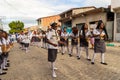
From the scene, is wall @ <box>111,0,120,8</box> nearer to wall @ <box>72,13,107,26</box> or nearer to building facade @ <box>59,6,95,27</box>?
wall @ <box>72,13,107,26</box>

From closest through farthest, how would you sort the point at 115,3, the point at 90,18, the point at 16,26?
the point at 115,3 → the point at 90,18 → the point at 16,26

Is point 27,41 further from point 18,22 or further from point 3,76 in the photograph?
point 18,22

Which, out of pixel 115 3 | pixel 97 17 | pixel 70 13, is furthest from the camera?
pixel 70 13

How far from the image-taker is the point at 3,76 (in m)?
8.57

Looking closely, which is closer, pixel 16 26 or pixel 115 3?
pixel 115 3

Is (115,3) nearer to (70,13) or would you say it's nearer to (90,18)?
(90,18)

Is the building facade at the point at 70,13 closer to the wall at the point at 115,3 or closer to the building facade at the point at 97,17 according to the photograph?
the building facade at the point at 97,17

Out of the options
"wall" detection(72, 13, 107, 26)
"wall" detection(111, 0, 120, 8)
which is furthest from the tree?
"wall" detection(111, 0, 120, 8)

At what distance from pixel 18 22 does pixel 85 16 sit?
183 feet

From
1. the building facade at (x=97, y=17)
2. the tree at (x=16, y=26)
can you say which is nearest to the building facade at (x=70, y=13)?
the building facade at (x=97, y=17)

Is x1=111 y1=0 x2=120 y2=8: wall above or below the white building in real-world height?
above

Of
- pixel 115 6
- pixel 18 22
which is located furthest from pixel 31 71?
pixel 18 22

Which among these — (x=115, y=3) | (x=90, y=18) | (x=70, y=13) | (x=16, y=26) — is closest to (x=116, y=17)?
(x=115, y=3)

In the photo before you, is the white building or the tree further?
the tree
